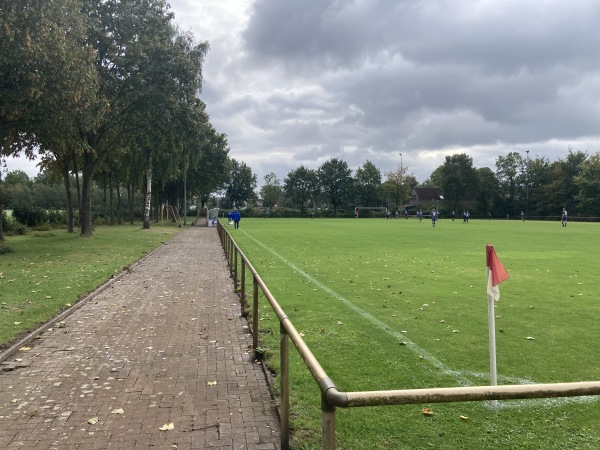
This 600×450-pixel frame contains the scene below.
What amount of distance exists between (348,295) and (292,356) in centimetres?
450

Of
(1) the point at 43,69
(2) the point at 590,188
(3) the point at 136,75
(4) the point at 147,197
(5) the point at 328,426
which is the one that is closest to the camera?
(5) the point at 328,426

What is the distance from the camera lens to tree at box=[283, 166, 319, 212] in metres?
126

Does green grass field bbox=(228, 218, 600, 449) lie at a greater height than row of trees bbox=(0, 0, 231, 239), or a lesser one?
lesser

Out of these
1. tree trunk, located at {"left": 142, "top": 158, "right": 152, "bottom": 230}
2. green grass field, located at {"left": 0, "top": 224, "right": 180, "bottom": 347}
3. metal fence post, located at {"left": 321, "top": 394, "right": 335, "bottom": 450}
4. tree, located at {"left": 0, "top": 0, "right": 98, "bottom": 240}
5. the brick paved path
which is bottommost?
the brick paved path

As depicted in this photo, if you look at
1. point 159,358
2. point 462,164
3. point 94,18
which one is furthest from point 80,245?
point 462,164

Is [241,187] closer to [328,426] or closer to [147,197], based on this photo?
[147,197]

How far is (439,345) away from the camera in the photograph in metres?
6.45

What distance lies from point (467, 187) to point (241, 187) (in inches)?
2143

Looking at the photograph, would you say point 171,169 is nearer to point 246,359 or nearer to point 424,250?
point 424,250

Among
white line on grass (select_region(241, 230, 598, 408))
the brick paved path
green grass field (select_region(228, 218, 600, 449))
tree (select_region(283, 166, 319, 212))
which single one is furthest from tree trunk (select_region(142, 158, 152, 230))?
tree (select_region(283, 166, 319, 212))

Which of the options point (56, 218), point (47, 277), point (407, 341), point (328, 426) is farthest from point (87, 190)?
point (328, 426)

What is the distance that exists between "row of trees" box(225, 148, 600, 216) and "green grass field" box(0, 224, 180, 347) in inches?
3315

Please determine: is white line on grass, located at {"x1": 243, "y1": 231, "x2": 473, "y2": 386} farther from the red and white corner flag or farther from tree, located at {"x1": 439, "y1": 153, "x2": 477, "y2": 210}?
tree, located at {"x1": 439, "y1": 153, "x2": 477, "y2": 210}

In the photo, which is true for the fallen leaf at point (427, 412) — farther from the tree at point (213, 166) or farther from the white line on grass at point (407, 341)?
the tree at point (213, 166)
